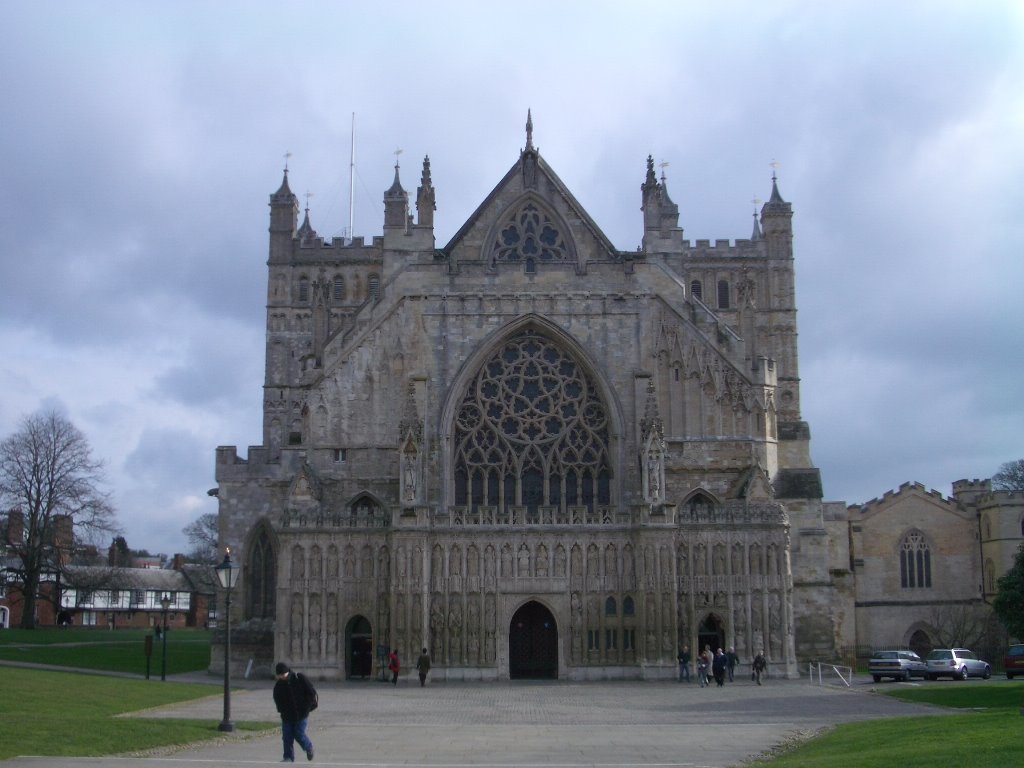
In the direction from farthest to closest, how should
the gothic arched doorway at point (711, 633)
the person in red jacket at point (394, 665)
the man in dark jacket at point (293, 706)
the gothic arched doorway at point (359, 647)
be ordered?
1. the gothic arched doorway at point (359, 647)
2. the gothic arched doorway at point (711, 633)
3. the person in red jacket at point (394, 665)
4. the man in dark jacket at point (293, 706)

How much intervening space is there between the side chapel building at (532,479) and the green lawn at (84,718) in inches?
345

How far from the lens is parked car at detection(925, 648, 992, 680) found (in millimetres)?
39938

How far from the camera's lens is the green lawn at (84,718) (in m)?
19.1

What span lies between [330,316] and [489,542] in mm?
28626

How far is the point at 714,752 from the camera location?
1998 cm

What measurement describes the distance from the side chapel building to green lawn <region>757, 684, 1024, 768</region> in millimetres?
15009

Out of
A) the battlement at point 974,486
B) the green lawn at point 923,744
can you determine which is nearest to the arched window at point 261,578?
the green lawn at point 923,744

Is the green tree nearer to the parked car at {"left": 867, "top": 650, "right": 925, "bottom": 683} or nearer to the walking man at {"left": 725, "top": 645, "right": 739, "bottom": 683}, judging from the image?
the parked car at {"left": 867, "top": 650, "right": 925, "bottom": 683}

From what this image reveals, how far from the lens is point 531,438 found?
144ft

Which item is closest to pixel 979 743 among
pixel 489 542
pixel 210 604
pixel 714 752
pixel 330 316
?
pixel 714 752

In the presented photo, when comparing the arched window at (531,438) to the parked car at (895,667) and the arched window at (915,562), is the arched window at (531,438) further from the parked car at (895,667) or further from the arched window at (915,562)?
the arched window at (915,562)

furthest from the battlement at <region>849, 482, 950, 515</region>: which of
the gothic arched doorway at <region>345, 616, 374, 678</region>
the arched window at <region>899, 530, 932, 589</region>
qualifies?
the gothic arched doorway at <region>345, 616, 374, 678</region>

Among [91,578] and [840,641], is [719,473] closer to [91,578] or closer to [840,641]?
[840,641]

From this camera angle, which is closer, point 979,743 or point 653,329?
point 979,743
